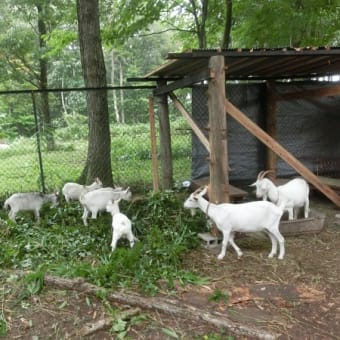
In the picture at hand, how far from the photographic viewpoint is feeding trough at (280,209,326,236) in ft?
18.7

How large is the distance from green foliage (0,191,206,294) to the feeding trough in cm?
120

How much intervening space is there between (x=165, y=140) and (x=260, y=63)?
7.90ft

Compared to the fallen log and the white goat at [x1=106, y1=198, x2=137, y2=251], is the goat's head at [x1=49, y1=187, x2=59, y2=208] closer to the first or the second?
the white goat at [x1=106, y1=198, x2=137, y2=251]

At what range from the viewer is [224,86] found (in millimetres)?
5035

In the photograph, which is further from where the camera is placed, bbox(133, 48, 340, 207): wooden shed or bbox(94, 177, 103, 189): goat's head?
bbox(94, 177, 103, 189): goat's head

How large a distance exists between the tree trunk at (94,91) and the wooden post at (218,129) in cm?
273

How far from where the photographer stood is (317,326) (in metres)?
3.41

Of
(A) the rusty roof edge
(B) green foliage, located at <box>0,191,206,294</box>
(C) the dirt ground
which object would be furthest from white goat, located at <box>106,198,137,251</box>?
(A) the rusty roof edge

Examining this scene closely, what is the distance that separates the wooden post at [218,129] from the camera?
4973mm

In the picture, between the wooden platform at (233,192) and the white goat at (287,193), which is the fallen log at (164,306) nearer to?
the white goat at (287,193)

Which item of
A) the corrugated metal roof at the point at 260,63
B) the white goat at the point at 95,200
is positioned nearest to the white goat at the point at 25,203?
the white goat at the point at 95,200

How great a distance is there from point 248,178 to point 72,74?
69.2 ft

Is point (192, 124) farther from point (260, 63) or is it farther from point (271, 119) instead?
point (271, 119)

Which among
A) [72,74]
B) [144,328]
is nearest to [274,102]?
[144,328]
